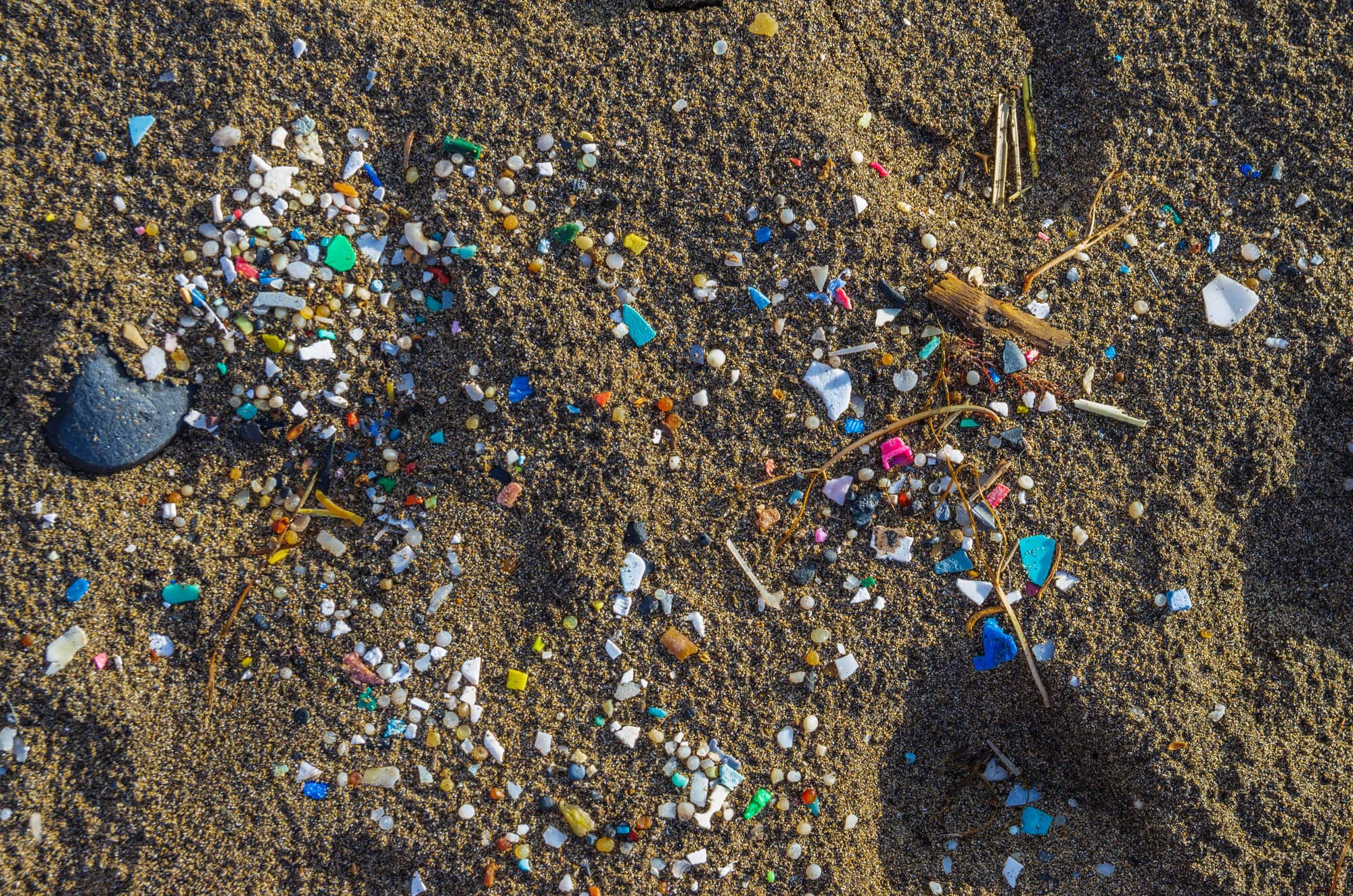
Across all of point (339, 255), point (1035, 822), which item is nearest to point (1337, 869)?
point (1035, 822)

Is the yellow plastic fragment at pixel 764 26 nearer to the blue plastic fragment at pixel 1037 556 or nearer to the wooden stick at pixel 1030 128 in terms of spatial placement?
the wooden stick at pixel 1030 128

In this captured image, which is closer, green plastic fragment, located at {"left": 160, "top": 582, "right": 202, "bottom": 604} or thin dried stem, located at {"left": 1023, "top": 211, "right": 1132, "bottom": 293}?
green plastic fragment, located at {"left": 160, "top": 582, "right": 202, "bottom": 604}

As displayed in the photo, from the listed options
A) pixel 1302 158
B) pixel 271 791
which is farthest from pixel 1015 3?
pixel 271 791

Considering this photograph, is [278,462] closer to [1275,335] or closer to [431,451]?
[431,451]

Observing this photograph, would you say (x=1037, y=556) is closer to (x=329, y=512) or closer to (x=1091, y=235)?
(x=1091, y=235)

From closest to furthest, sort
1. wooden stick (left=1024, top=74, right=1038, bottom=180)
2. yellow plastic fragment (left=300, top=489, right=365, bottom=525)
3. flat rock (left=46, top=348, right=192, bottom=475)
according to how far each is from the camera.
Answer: flat rock (left=46, top=348, right=192, bottom=475) → yellow plastic fragment (left=300, top=489, right=365, bottom=525) → wooden stick (left=1024, top=74, right=1038, bottom=180)

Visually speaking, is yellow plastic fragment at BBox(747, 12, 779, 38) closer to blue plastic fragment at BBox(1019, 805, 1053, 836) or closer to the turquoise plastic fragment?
the turquoise plastic fragment

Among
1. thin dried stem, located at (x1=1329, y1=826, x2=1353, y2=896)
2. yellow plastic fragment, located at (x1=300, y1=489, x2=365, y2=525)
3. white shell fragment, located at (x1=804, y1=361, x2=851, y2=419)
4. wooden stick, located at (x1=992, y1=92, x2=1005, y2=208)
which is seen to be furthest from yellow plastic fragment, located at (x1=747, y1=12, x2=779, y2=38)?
thin dried stem, located at (x1=1329, y1=826, x2=1353, y2=896)
